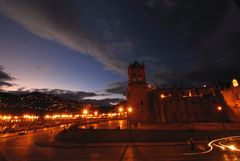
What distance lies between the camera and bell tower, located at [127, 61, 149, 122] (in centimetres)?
5462

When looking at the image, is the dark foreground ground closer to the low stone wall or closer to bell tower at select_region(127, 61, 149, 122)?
the low stone wall

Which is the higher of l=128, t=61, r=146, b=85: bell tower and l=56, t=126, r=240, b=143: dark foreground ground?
l=128, t=61, r=146, b=85: bell tower

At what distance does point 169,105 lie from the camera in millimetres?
57281

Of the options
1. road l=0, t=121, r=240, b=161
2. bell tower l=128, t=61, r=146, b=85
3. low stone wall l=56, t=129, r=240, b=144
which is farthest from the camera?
bell tower l=128, t=61, r=146, b=85

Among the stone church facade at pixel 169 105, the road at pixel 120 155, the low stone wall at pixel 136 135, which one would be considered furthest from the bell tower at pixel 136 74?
the road at pixel 120 155

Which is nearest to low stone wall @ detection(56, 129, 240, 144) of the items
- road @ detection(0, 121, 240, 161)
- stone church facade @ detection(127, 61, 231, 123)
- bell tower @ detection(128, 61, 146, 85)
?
road @ detection(0, 121, 240, 161)

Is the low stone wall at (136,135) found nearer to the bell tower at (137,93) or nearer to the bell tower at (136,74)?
the bell tower at (137,93)

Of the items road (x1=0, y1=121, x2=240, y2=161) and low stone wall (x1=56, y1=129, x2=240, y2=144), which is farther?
low stone wall (x1=56, y1=129, x2=240, y2=144)

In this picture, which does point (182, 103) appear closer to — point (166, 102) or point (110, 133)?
point (166, 102)

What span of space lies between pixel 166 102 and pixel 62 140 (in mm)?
39716

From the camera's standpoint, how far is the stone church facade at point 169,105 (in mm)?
54875

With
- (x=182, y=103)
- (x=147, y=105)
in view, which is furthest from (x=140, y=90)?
(x=182, y=103)

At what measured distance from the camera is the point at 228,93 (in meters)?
53.5

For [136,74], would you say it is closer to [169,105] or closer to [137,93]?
[137,93]
